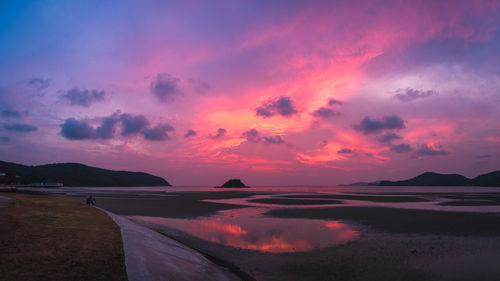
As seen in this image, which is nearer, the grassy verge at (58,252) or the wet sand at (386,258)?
the grassy verge at (58,252)

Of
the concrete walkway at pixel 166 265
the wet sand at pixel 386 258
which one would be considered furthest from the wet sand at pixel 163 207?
the concrete walkway at pixel 166 265

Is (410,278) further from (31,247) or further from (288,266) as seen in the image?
(31,247)

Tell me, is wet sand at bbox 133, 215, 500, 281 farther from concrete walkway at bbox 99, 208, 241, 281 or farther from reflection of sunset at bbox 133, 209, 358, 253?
concrete walkway at bbox 99, 208, 241, 281

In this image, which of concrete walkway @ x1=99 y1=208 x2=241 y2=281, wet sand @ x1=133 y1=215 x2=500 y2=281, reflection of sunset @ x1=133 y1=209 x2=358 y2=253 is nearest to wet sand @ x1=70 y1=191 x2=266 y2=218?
reflection of sunset @ x1=133 y1=209 x2=358 y2=253

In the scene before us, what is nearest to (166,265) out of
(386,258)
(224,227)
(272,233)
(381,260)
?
(381,260)

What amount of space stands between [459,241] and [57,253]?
87.0 ft

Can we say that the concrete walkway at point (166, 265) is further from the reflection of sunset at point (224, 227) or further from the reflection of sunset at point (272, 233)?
the reflection of sunset at point (224, 227)

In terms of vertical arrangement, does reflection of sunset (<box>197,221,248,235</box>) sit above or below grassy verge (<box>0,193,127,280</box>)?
below

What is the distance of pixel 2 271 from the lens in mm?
8727

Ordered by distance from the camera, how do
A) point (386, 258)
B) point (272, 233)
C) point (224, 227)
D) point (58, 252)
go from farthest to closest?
point (224, 227) → point (272, 233) → point (386, 258) → point (58, 252)

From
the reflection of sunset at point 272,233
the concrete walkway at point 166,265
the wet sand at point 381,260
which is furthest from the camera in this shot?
the reflection of sunset at point 272,233

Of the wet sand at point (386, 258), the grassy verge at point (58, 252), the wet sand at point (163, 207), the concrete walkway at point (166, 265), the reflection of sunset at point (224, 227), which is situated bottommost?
the wet sand at point (163, 207)

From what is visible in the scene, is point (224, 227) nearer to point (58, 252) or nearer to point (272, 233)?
point (272, 233)

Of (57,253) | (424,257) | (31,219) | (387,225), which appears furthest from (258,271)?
(387,225)
